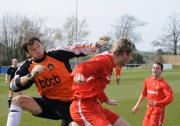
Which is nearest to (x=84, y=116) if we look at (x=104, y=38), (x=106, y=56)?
(x=106, y=56)

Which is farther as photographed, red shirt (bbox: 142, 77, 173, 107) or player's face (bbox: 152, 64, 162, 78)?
player's face (bbox: 152, 64, 162, 78)

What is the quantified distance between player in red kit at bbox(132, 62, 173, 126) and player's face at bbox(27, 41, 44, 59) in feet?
10.1

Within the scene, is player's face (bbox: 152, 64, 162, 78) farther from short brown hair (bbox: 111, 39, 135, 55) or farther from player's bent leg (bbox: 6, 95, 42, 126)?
short brown hair (bbox: 111, 39, 135, 55)

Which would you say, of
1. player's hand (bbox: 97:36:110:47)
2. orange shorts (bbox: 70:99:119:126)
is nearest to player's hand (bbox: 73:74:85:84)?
orange shorts (bbox: 70:99:119:126)

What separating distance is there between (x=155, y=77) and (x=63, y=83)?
3.05 meters

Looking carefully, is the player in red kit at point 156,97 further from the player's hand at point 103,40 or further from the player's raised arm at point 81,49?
the player's hand at point 103,40

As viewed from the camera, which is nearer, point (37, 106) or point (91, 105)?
point (91, 105)

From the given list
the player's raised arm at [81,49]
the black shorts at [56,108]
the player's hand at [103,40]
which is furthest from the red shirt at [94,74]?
the black shorts at [56,108]

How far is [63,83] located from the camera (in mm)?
7523

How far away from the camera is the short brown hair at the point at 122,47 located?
602 centimetres

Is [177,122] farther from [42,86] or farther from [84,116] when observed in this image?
[84,116]

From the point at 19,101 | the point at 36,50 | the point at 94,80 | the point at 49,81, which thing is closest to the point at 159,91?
the point at 49,81

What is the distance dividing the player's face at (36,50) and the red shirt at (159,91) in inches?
125

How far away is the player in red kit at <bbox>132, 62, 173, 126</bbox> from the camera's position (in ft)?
31.1
